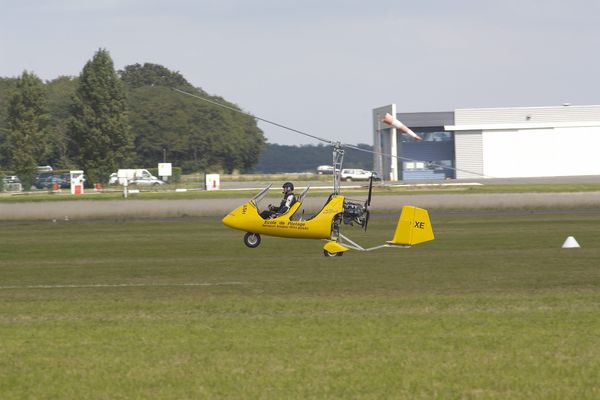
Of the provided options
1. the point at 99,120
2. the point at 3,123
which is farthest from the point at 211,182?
the point at 3,123

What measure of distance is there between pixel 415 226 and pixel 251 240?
556 centimetres

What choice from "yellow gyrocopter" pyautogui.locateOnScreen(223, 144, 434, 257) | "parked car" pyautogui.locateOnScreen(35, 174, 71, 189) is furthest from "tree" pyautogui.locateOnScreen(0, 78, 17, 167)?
"yellow gyrocopter" pyautogui.locateOnScreen(223, 144, 434, 257)

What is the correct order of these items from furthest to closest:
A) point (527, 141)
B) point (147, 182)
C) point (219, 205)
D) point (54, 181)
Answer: point (527, 141) < point (147, 182) < point (54, 181) < point (219, 205)

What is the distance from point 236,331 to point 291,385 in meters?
3.17

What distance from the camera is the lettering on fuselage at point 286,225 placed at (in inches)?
1047

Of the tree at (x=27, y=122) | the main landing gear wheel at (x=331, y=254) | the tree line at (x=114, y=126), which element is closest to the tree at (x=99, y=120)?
the tree line at (x=114, y=126)

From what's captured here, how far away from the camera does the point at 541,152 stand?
9612cm

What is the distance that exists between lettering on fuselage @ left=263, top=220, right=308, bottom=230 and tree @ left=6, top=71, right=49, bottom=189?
8398 centimetres

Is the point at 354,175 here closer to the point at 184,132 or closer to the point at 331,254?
the point at 184,132

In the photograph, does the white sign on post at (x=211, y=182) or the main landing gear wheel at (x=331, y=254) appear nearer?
the main landing gear wheel at (x=331, y=254)

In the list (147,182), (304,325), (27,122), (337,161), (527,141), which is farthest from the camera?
(27,122)

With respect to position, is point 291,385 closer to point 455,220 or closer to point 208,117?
point 455,220

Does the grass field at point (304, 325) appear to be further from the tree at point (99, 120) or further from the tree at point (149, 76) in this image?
the tree at point (149, 76)

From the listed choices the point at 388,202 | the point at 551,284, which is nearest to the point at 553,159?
the point at 388,202
